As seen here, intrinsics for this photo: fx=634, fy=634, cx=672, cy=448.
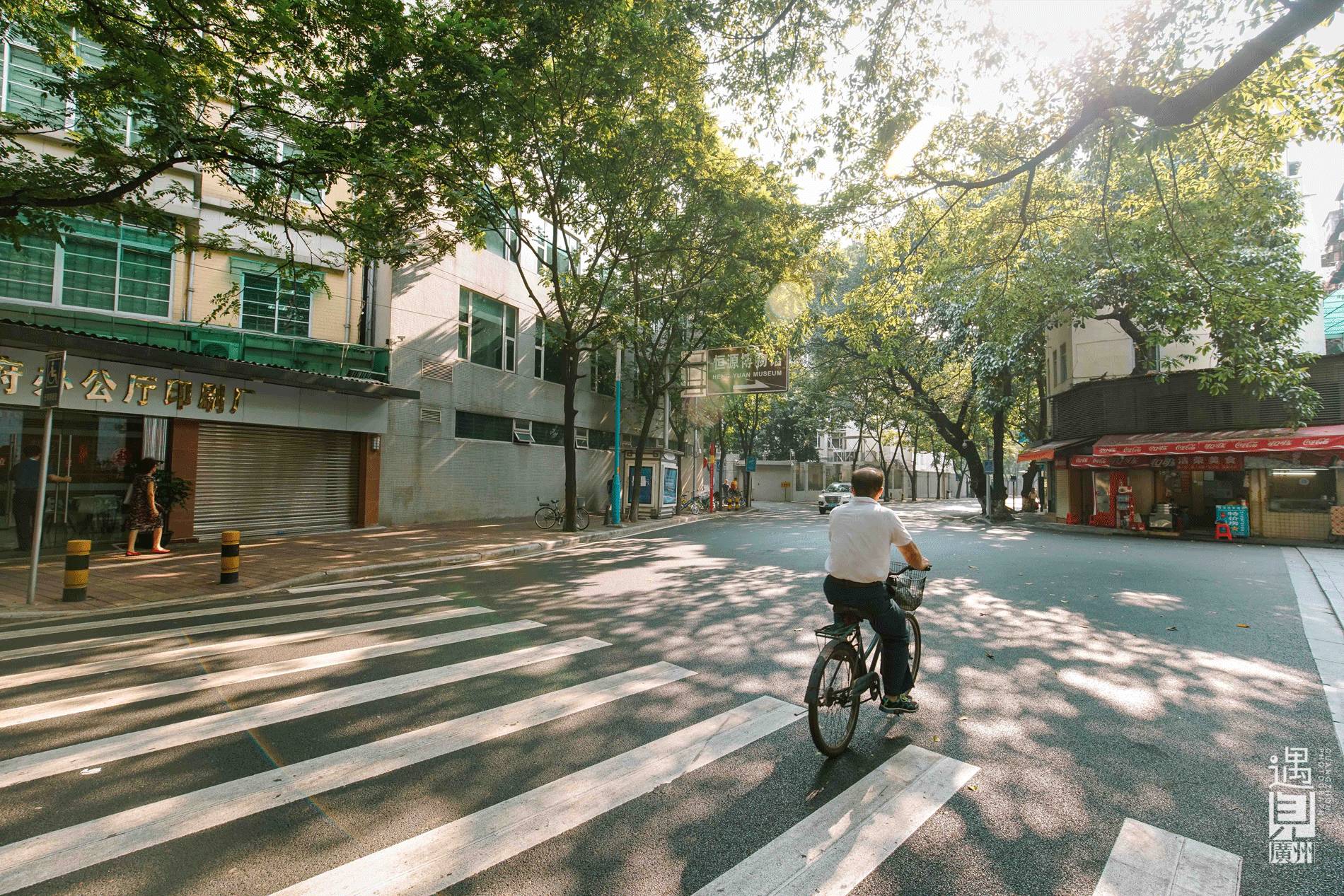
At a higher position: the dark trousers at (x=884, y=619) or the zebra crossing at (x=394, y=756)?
the dark trousers at (x=884, y=619)

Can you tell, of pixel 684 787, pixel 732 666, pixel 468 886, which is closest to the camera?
pixel 468 886

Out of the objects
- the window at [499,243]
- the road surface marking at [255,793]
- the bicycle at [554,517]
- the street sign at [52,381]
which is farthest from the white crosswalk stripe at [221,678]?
the window at [499,243]

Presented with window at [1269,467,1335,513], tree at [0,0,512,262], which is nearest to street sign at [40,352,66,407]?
tree at [0,0,512,262]

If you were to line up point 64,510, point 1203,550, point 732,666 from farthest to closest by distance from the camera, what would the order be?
point 1203,550 → point 64,510 → point 732,666

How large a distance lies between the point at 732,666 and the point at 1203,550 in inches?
639

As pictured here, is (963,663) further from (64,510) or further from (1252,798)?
(64,510)

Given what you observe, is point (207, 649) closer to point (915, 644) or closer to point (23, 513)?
point (915, 644)

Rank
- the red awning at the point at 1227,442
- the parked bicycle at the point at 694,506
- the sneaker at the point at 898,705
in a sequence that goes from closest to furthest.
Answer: the sneaker at the point at 898,705
the red awning at the point at 1227,442
the parked bicycle at the point at 694,506

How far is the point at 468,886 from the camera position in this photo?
98.4 inches

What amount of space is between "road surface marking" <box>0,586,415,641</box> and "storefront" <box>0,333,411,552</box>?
488 centimetres

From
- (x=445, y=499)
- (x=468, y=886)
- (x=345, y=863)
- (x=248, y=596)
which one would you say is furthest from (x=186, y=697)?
(x=445, y=499)

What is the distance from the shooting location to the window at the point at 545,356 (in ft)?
79.7

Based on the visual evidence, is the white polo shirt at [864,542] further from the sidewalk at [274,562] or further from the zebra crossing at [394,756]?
the sidewalk at [274,562]

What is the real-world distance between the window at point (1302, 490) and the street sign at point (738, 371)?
15093 mm
